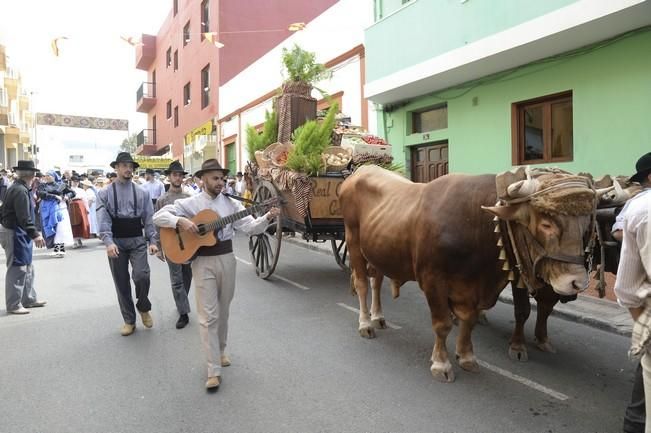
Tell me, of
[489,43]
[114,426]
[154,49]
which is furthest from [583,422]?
[154,49]

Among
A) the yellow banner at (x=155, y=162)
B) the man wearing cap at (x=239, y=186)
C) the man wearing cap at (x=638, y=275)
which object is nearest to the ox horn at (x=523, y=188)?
the man wearing cap at (x=638, y=275)

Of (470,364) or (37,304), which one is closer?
(470,364)

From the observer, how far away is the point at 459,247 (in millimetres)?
3881

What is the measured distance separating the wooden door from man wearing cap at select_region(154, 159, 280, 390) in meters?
7.44

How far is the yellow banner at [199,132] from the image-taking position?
23.2 meters

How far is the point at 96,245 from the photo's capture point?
13.2 metres

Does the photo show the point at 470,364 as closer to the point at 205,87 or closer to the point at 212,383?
the point at 212,383

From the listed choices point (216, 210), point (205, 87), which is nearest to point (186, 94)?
point (205, 87)

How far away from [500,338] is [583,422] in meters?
1.78

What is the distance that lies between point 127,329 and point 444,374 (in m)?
3.36

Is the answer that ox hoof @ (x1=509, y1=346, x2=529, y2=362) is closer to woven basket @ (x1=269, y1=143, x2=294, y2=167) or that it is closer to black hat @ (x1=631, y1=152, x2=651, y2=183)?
black hat @ (x1=631, y1=152, x2=651, y2=183)

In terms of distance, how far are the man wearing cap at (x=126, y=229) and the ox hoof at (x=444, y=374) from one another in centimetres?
308

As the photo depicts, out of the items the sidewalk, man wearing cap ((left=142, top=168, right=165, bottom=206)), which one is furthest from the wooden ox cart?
man wearing cap ((left=142, top=168, right=165, bottom=206))

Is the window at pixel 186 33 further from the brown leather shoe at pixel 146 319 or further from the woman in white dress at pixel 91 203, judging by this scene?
the brown leather shoe at pixel 146 319
